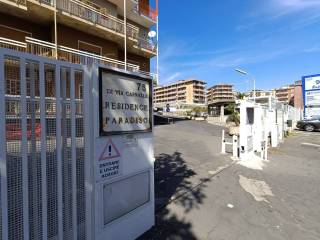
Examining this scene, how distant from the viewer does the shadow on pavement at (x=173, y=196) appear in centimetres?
371

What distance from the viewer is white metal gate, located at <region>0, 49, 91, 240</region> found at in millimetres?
2297

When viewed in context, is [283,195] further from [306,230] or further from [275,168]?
[275,168]

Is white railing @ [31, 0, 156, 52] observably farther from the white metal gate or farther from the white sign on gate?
the white sign on gate

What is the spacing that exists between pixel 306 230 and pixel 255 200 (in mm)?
1258

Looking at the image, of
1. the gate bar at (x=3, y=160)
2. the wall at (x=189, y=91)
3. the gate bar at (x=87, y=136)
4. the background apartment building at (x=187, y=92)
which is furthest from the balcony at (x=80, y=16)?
the wall at (x=189, y=91)

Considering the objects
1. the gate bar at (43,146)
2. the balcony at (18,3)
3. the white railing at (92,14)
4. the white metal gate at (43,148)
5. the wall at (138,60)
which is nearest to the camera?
the white metal gate at (43,148)

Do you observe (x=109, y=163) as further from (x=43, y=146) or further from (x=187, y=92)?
(x=187, y=92)

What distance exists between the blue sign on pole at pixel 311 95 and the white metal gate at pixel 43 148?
36.4 meters

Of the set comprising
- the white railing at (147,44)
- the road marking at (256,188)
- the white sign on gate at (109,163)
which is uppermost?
the white railing at (147,44)

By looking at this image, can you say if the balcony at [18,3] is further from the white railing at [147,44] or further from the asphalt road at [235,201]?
the asphalt road at [235,201]

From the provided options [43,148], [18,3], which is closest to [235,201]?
[43,148]

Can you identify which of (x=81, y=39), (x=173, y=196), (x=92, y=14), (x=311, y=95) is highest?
(x=92, y=14)

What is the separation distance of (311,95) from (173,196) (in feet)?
118

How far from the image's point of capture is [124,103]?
129 inches
